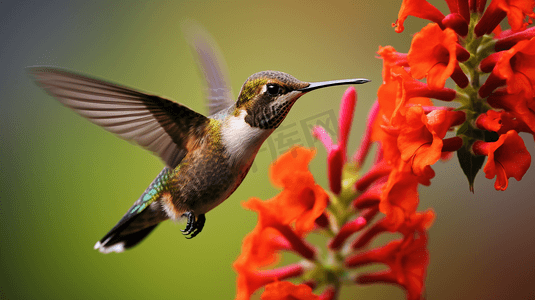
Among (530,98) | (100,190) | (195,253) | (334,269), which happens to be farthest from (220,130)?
(100,190)

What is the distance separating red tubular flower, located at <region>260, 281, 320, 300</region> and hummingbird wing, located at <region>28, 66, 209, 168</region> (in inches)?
14.3

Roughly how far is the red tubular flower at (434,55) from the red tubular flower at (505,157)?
0.40ft

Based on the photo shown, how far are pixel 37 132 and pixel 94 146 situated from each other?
357 millimetres

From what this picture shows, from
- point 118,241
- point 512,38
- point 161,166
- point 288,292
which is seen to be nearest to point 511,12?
point 512,38

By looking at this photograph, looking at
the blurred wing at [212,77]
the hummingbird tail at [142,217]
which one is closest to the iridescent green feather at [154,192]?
the hummingbird tail at [142,217]

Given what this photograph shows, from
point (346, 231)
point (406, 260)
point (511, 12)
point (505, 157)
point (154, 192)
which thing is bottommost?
point (406, 260)

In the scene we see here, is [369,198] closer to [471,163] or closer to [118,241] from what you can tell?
[471,163]

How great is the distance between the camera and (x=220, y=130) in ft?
3.09

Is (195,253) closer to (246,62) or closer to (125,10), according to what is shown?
(246,62)

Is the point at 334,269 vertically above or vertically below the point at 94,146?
below

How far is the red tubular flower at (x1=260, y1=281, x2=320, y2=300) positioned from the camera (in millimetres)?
810

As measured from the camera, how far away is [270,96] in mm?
846

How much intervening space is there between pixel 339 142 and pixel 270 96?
29 centimetres

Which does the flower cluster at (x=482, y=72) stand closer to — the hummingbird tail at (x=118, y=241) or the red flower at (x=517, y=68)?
the red flower at (x=517, y=68)
